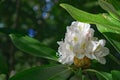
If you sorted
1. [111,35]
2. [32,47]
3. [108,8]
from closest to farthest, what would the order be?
1. [108,8]
2. [111,35]
3. [32,47]

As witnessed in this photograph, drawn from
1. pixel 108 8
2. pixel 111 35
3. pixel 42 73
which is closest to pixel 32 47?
pixel 42 73

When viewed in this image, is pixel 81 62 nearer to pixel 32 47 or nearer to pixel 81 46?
pixel 81 46

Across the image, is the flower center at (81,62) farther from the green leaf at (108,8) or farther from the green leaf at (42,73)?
the green leaf at (108,8)

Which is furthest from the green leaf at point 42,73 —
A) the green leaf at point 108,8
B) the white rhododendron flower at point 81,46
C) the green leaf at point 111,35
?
the green leaf at point 108,8

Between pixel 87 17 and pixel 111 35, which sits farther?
pixel 111 35

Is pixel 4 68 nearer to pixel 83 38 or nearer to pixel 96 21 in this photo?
pixel 83 38

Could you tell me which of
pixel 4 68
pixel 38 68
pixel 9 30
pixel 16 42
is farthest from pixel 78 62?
pixel 9 30
